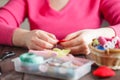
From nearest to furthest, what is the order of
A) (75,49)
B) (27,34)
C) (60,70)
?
1. (60,70)
2. (75,49)
3. (27,34)

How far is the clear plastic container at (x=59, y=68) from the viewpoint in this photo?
65 cm

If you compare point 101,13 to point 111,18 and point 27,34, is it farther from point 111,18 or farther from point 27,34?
point 27,34

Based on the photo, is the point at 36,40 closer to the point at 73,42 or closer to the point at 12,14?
the point at 73,42

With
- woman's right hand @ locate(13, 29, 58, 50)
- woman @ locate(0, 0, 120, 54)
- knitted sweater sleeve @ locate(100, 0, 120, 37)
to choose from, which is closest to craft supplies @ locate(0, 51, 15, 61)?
woman's right hand @ locate(13, 29, 58, 50)

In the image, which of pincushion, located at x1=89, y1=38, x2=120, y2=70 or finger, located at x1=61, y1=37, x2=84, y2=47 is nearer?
pincushion, located at x1=89, y1=38, x2=120, y2=70

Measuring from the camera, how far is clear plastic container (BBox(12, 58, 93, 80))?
2.12ft

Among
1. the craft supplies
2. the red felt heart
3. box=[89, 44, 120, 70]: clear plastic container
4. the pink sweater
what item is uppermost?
the pink sweater

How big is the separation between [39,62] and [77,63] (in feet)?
0.30

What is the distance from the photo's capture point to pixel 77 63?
2.27 ft

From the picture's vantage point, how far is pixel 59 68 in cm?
66

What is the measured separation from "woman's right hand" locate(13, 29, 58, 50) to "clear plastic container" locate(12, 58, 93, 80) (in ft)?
0.45

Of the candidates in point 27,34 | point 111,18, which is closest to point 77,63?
point 27,34

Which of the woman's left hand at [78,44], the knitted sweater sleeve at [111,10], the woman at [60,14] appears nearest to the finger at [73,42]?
the woman's left hand at [78,44]

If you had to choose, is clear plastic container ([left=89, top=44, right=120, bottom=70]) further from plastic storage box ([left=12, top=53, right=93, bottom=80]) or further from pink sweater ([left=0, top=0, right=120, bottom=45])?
pink sweater ([left=0, top=0, right=120, bottom=45])
